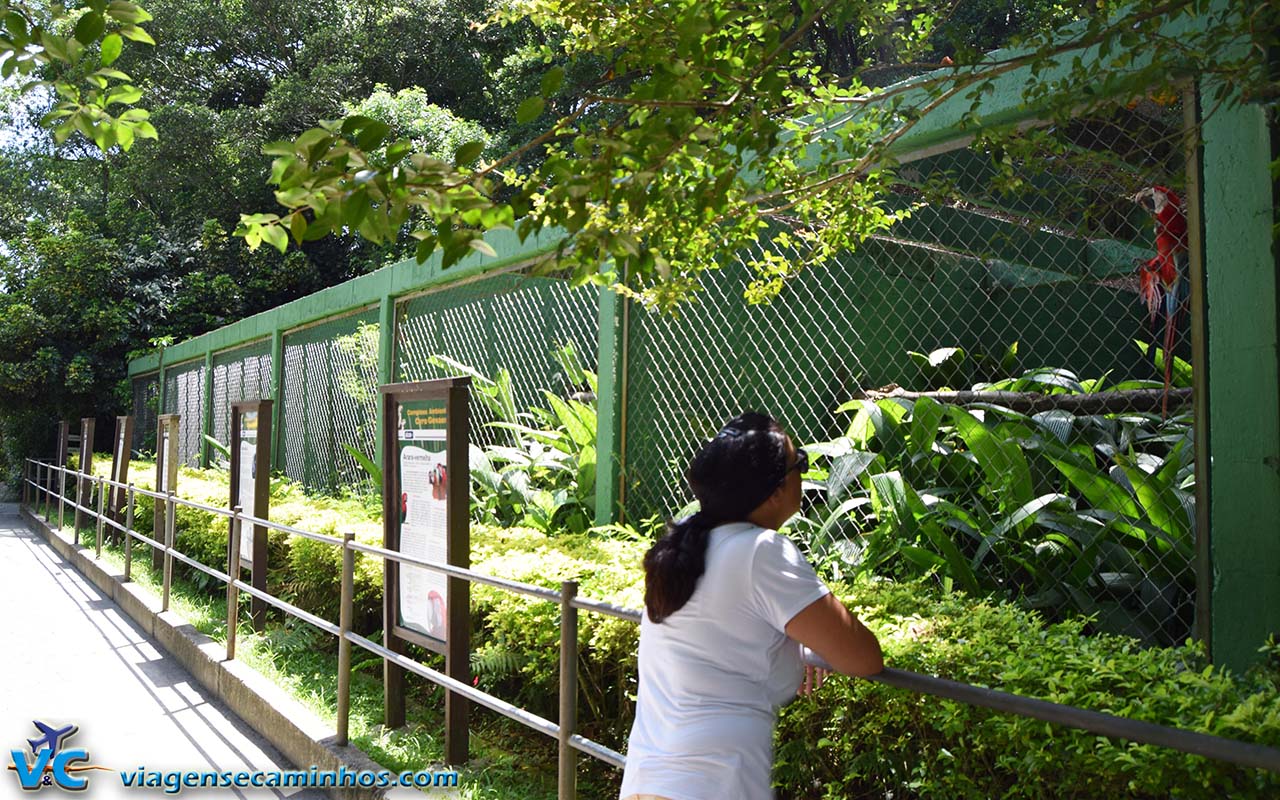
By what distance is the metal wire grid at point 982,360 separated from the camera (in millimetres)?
3820

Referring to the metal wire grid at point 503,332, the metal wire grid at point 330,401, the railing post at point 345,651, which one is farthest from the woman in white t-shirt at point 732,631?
the metal wire grid at point 330,401

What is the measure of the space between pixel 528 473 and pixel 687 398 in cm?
177

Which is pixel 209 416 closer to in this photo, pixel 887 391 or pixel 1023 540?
pixel 887 391

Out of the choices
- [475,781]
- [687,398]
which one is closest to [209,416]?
[687,398]

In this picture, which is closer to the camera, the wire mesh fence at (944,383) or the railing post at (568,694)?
the railing post at (568,694)

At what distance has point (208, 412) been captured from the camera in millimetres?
15430

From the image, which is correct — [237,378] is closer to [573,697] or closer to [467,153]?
[573,697]

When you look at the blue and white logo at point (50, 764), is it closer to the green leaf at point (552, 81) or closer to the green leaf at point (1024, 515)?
the green leaf at point (1024, 515)

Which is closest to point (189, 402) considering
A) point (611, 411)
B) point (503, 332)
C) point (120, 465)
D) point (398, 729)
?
point (120, 465)

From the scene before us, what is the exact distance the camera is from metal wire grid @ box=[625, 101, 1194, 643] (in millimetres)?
3820

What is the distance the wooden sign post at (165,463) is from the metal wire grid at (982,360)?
19.0 feet

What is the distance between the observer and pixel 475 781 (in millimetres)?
4219

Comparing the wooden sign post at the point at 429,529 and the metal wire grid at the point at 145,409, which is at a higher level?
the metal wire grid at the point at 145,409

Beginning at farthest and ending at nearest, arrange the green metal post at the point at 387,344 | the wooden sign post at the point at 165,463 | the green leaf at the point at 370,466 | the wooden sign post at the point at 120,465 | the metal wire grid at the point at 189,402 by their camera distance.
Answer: the metal wire grid at the point at 189,402, the wooden sign post at the point at 120,465, the wooden sign post at the point at 165,463, the green metal post at the point at 387,344, the green leaf at the point at 370,466
